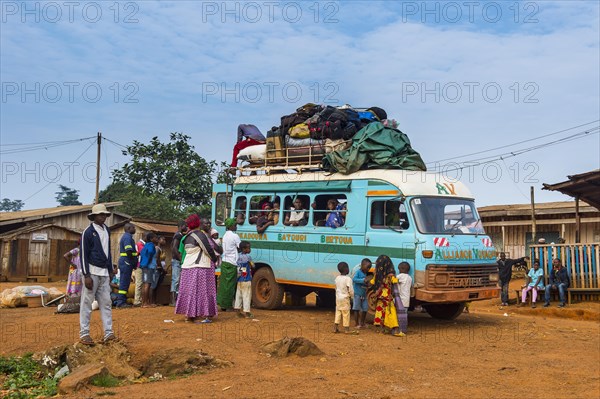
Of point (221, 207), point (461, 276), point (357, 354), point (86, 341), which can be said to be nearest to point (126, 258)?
point (221, 207)

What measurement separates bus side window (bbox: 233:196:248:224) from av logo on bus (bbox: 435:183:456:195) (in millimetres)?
4390

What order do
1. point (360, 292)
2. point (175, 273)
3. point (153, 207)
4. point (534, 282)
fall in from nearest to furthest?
1. point (360, 292)
2. point (175, 273)
3. point (534, 282)
4. point (153, 207)

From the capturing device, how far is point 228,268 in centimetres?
1156

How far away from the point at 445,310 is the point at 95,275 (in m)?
6.80

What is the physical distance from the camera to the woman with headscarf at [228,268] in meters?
11.4

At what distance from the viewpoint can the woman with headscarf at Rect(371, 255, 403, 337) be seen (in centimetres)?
1012

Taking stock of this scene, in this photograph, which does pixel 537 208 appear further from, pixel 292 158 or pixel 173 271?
pixel 173 271

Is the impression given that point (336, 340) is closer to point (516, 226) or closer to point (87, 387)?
point (87, 387)

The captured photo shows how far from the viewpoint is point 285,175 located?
12938mm

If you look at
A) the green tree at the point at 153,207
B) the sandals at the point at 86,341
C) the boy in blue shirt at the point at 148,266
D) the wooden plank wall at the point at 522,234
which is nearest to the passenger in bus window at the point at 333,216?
the boy in blue shirt at the point at 148,266

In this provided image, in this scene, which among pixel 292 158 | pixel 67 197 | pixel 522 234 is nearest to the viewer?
pixel 292 158

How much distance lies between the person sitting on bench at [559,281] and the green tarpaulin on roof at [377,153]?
6.03 meters

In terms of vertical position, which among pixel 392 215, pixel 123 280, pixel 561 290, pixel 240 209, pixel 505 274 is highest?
pixel 240 209

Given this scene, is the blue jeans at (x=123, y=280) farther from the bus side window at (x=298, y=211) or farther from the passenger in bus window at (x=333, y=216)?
the passenger in bus window at (x=333, y=216)
